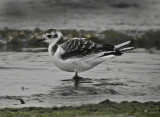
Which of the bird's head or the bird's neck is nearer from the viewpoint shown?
the bird's neck

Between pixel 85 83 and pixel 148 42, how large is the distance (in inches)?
287

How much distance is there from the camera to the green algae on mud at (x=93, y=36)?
55.6 ft

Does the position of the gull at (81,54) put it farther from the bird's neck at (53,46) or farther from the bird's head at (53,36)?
the bird's head at (53,36)

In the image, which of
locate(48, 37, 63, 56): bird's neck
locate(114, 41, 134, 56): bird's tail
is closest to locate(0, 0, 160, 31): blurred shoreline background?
locate(48, 37, 63, 56): bird's neck

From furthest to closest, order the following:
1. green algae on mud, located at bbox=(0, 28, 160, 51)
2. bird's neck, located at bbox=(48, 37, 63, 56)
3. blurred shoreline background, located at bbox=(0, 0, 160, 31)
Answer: blurred shoreline background, located at bbox=(0, 0, 160, 31) → green algae on mud, located at bbox=(0, 28, 160, 51) → bird's neck, located at bbox=(48, 37, 63, 56)

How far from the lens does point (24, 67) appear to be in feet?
40.3

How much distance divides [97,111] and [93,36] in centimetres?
1045

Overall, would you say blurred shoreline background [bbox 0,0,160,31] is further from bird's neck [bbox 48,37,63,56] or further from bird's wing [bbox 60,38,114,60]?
bird's wing [bbox 60,38,114,60]

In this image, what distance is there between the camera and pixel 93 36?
17.6 metres

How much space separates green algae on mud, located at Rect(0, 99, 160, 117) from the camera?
23.0 feet

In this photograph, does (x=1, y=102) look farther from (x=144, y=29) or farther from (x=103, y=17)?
(x=103, y=17)

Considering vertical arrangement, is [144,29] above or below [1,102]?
above

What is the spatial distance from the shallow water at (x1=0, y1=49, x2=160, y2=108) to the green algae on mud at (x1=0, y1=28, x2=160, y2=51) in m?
2.87

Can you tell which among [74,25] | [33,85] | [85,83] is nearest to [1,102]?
[33,85]
